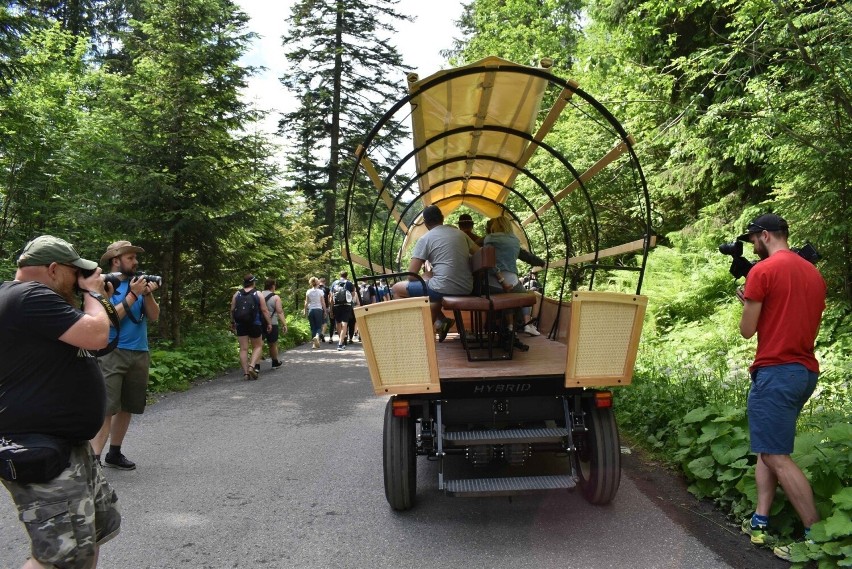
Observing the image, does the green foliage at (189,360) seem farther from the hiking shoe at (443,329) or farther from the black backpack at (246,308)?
the hiking shoe at (443,329)

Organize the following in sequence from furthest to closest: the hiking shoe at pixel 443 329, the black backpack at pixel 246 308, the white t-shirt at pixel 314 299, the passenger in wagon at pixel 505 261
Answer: the white t-shirt at pixel 314 299 → the black backpack at pixel 246 308 → the hiking shoe at pixel 443 329 → the passenger in wagon at pixel 505 261

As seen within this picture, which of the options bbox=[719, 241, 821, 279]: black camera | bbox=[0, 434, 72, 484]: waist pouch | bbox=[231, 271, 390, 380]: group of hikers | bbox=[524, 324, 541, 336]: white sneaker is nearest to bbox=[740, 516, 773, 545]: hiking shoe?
bbox=[719, 241, 821, 279]: black camera

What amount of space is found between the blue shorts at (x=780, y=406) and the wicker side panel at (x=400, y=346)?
203cm

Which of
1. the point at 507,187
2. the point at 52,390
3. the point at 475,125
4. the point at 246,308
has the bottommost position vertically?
the point at 246,308

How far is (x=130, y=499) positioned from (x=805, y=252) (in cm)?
526

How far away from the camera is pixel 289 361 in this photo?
508 inches

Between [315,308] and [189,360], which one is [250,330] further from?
[315,308]

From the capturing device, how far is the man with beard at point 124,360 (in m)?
5.02

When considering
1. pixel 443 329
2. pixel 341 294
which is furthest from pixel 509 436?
pixel 341 294

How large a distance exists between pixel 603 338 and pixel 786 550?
1.63 metres

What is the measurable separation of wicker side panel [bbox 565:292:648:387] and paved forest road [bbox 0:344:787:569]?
1.03m

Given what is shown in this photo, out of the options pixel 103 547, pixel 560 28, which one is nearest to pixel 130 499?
pixel 103 547

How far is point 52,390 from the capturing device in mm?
2613

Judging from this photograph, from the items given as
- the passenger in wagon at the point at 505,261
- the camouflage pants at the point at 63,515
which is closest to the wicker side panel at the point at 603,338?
the passenger in wagon at the point at 505,261
